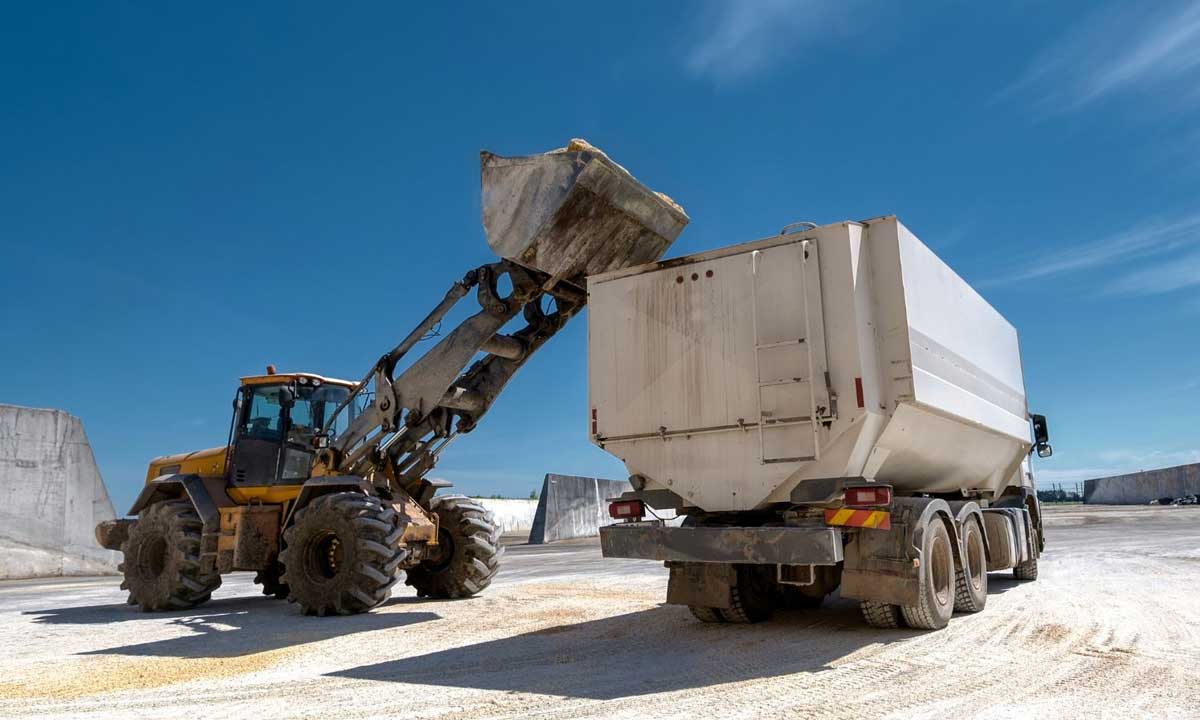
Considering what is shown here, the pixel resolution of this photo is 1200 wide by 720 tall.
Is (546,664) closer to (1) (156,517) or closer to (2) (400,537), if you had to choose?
(2) (400,537)

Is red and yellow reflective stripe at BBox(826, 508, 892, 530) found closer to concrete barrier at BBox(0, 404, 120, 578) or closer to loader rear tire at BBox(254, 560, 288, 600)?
loader rear tire at BBox(254, 560, 288, 600)

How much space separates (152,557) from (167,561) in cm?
66

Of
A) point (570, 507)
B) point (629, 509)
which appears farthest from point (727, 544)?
point (570, 507)

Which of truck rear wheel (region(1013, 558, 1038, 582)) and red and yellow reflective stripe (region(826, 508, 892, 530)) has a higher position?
red and yellow reflective stripe (region(826, 508, 892, 530))

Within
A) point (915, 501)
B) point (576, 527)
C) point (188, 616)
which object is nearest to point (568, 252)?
point (915, 501)

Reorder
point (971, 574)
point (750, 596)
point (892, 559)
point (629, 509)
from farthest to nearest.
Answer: point (971, 574)
point (750, 596)
point (629, 509)
point (892, 559)

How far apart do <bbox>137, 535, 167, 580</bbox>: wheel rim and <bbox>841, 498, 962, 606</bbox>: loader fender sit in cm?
933

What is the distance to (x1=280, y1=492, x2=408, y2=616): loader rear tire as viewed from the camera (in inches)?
375

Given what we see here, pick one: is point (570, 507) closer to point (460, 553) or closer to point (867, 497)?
point (460, 553)

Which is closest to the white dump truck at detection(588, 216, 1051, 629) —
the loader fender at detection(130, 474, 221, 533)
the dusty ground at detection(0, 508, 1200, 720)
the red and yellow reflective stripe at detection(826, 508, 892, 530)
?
the red and yellow reflective stripe at detection(826, 508, 892, 530)

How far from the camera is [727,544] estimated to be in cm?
681

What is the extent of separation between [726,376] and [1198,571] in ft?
32.2

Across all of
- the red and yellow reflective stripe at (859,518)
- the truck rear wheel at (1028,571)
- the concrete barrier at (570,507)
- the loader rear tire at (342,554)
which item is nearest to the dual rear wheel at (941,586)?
the red and yellow reflective stripe at (859,518)

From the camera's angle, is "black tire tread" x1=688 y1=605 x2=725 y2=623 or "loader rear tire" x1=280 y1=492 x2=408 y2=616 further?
"loader rear tire" x1=280 y1=492 x2=408 y2=616
